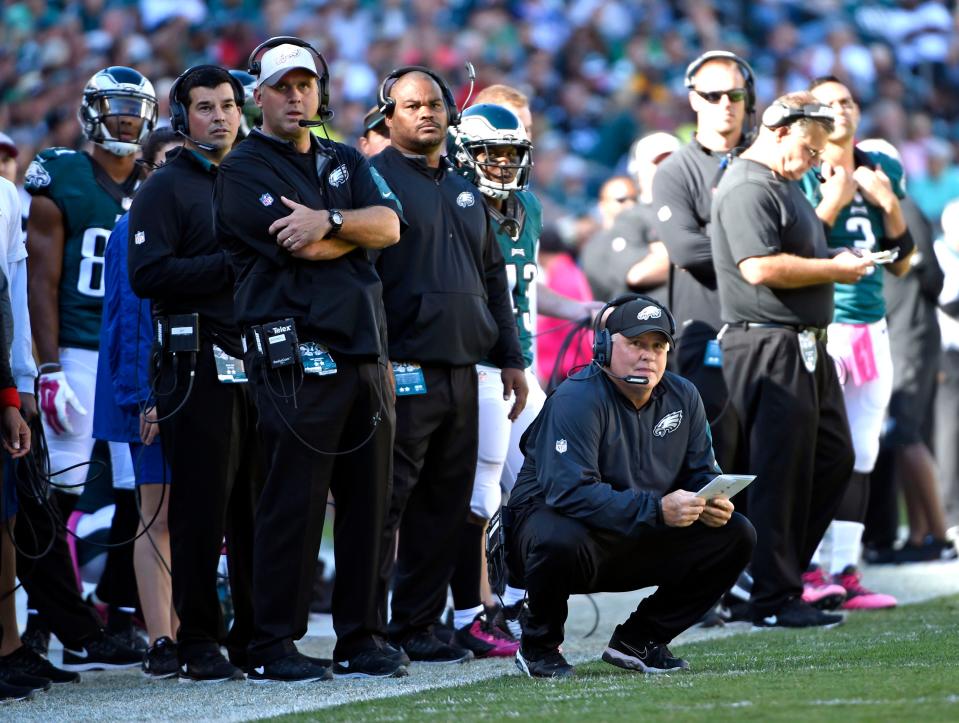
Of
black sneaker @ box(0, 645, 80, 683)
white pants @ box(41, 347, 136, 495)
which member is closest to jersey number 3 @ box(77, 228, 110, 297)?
white pants @ box(41, 347, 136, 495)

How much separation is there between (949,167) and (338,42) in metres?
6.45

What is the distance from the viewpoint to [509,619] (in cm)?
738

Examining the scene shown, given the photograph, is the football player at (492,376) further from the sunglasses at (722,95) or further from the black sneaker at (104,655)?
the black sneaker at (104,655)

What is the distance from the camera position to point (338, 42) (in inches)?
720

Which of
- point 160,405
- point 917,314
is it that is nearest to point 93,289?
point 160,405

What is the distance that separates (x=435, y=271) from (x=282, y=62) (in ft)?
3.85

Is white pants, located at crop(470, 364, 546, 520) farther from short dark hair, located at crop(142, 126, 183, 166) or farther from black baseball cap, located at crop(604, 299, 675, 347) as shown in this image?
short dark hair, located at crop(142, 126, 183, 166)

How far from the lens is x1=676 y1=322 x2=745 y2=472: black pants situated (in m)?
8.24

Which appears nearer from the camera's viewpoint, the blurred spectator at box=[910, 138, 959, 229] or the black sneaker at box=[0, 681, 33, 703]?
the black sneaker at box=[0, 681, 33, 703]

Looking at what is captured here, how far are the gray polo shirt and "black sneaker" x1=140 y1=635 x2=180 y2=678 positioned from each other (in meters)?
3.06

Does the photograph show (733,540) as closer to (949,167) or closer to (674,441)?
(674,441)

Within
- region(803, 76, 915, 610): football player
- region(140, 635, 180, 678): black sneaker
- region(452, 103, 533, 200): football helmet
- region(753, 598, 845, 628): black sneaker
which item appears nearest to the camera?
region(140, 635, 180, 678): black sneaker

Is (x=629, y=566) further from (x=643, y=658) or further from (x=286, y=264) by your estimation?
(x=286, y=264)

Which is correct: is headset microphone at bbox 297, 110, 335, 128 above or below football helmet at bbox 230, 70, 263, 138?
below
